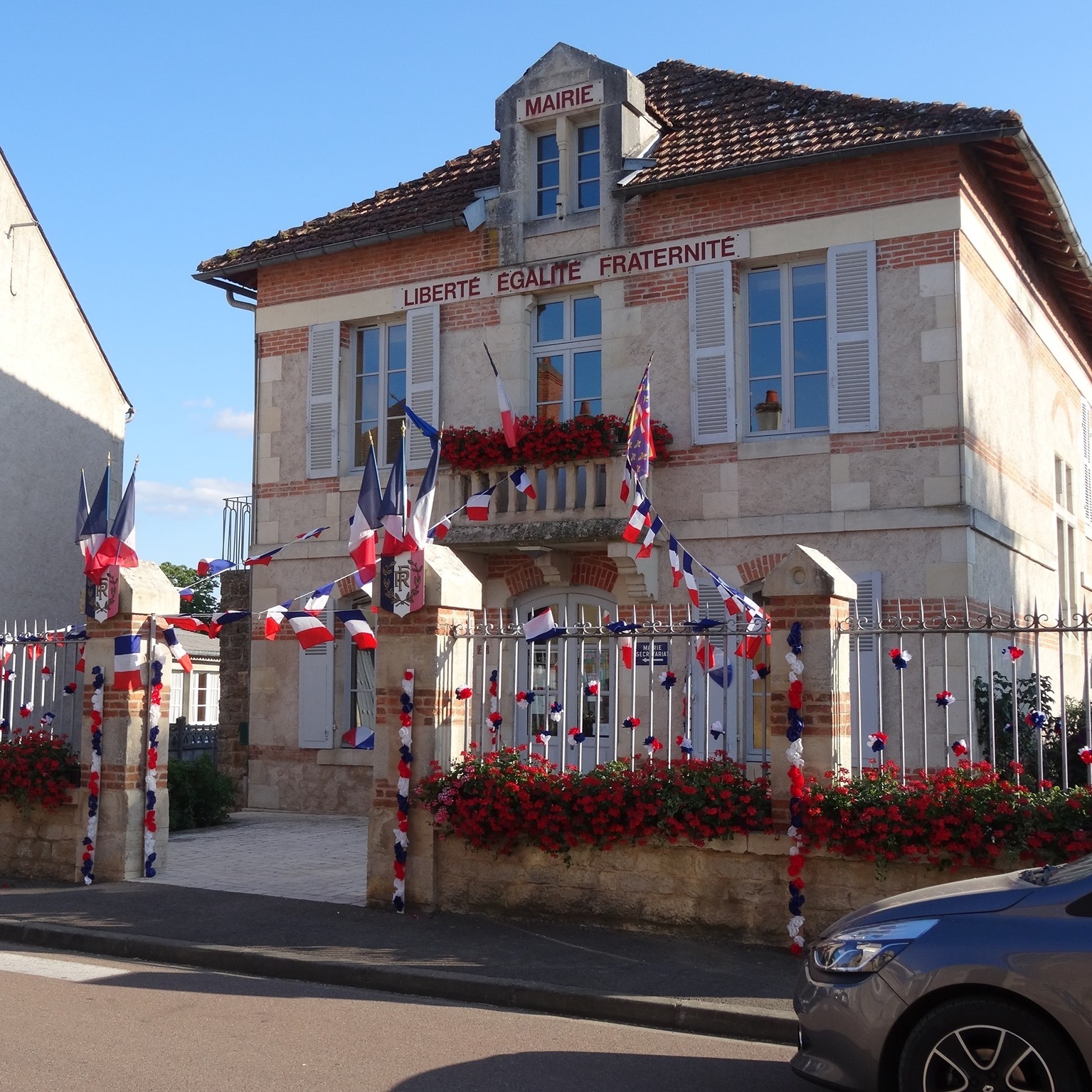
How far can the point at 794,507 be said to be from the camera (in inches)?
538

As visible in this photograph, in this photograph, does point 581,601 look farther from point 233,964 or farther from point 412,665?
point 233,964

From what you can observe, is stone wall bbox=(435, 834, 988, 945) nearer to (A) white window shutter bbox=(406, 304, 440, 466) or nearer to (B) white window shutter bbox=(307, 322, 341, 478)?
(A) white window shutter bbox=(406, 304, 440, 466)

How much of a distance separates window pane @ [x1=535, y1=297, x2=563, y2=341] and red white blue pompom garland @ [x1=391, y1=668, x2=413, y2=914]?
701 centimetres

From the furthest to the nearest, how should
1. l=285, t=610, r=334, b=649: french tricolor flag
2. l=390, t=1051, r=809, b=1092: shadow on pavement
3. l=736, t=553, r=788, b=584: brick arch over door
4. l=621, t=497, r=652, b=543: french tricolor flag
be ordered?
l=736, t=553, r=788, b=584: brick arch over door
l=621, t=497, r=652, b=543: french tricolor flag
l=285, t=610, r=334, b=649: french tricolor flag
l=390, t=1051, r=809, b=1092: shadow on pavement

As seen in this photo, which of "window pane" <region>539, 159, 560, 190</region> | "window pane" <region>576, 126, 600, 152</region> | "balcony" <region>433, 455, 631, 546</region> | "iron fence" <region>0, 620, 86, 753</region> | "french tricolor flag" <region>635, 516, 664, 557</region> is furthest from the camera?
"window pane" <region>539, 159, 560, 190</region>

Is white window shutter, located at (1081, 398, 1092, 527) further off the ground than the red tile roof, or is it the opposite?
the red tile roof

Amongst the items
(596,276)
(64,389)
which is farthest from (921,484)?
(64,389)

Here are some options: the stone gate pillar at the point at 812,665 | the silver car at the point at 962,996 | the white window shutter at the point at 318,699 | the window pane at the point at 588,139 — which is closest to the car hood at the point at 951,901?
the silver car at the point at 962,996

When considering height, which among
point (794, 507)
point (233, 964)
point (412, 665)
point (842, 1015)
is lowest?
point (233, 964)

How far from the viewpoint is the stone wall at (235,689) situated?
16.9m

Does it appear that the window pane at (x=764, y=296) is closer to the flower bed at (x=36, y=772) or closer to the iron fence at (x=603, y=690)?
the iron fence at (x=603, y=690)

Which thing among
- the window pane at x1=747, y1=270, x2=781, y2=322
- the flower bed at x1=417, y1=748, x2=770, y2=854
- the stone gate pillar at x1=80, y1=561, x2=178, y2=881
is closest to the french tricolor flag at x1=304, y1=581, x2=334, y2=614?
the stone gate pillar at x1=80, y1=561, x2=178, y2=881

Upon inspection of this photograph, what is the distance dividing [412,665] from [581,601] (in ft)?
18.3

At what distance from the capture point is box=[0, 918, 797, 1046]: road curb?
260 inches
